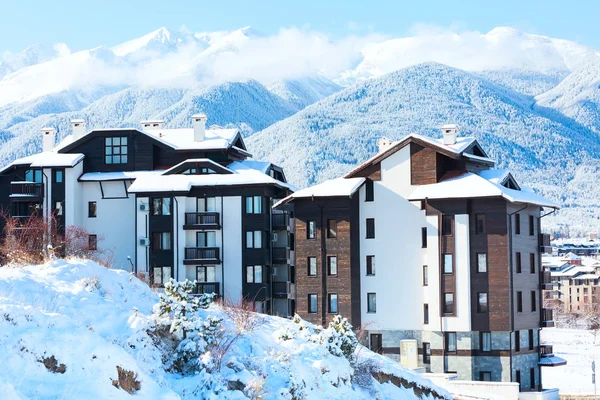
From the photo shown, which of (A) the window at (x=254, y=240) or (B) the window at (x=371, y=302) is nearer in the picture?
(B) the window at (x=371, y=302)

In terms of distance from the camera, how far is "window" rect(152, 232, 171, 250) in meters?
69.9

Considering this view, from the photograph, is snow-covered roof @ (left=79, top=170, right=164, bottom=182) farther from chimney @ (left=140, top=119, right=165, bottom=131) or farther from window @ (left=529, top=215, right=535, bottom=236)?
window @ (left=529, top=215, right=535, bottom=236)

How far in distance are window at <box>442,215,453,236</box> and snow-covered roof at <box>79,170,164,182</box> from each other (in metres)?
20.9

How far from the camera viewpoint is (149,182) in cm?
7012

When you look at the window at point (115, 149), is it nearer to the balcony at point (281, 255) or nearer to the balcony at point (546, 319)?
the balcony at point (281, 255)

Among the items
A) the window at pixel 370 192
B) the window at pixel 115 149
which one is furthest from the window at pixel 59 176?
the window at pixel 370 192

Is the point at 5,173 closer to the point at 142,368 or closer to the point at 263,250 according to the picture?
the point at 263,250

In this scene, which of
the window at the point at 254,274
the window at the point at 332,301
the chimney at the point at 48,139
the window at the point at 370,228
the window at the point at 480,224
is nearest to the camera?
the window at the point at 480,224

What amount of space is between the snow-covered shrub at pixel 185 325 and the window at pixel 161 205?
44.6m

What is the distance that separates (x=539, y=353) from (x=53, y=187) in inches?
1312

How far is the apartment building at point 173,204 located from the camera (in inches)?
2736

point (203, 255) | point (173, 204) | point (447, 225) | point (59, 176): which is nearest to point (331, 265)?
point (447, 225)

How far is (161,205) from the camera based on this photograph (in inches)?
2758

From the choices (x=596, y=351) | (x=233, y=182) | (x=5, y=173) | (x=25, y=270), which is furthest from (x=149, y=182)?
(x=596, y=351)
